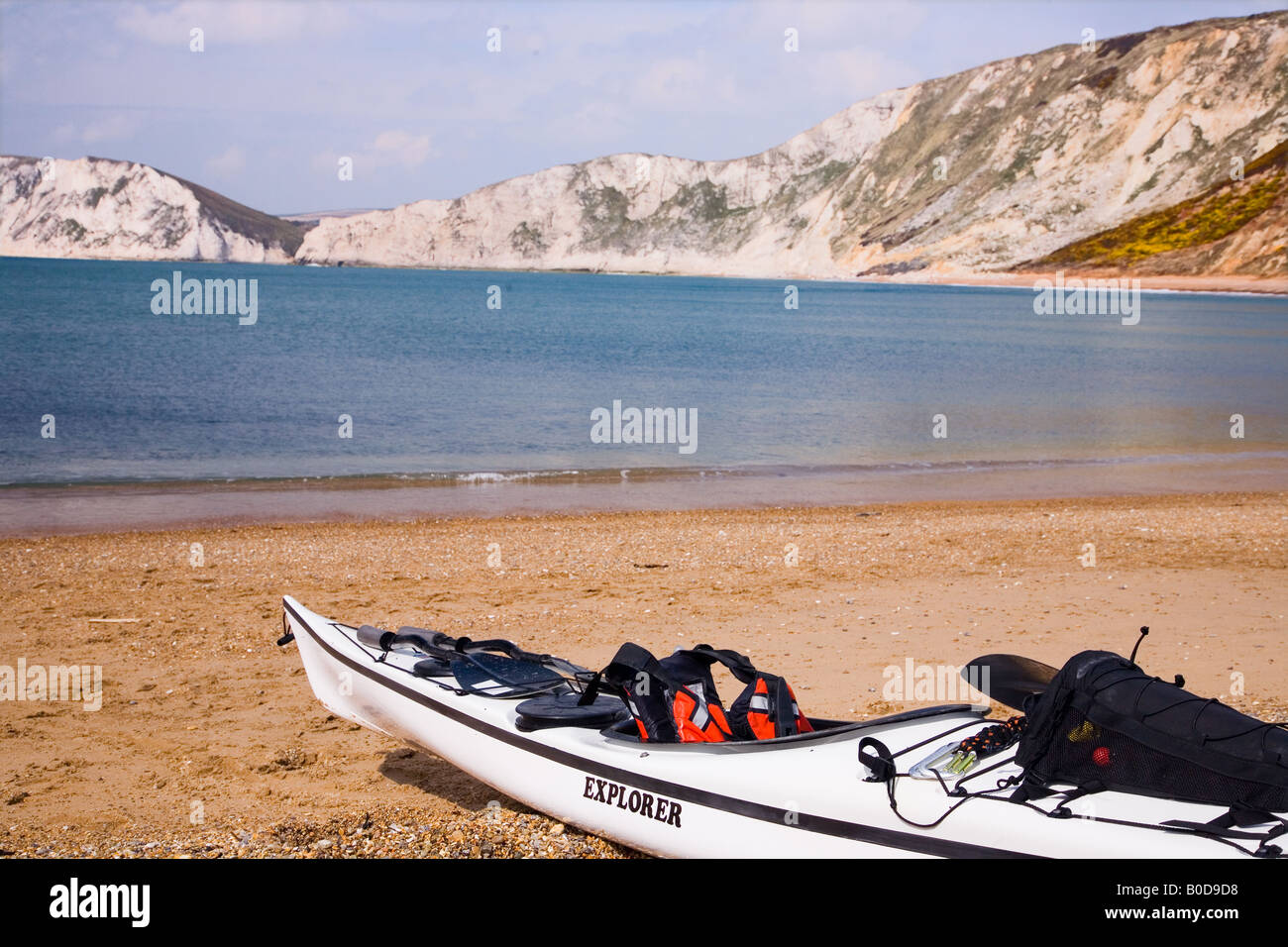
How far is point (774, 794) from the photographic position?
15.2ft

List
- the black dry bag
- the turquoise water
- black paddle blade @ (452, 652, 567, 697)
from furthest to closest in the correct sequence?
the turquoise water
black paddle blade @ (452, 652, 567, 697)
the black dry bag

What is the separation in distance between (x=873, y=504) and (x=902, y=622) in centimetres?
718

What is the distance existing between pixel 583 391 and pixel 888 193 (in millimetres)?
132751

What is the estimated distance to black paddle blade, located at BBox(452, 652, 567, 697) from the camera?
5832mm

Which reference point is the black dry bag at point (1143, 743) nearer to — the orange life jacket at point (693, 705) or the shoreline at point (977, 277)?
the orange life jacket at point (693, 705)

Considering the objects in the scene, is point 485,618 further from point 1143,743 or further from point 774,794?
point 1143,743

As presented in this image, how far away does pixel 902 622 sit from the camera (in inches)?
368

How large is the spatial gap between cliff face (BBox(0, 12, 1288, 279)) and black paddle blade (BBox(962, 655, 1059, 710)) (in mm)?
109387

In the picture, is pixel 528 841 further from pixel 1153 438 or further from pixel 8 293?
pixel 8 293

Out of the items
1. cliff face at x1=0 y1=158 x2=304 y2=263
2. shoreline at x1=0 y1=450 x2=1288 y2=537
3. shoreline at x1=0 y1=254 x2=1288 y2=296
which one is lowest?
shoreline at x1=0 y1=450 x2=1288 y2=537

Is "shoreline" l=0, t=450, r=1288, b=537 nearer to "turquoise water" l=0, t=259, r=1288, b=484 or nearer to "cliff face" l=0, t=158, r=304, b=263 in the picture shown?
"turquoise water" l=0, t=259, r=1288, b=484

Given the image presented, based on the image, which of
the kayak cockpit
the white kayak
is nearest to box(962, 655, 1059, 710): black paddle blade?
the white kayak

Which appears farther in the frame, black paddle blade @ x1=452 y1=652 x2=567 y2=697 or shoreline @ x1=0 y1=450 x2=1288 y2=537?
shoreline @ x1=0 y1=450 x2=1288 y2=537

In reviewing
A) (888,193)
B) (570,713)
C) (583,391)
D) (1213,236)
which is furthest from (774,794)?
(888,193)
